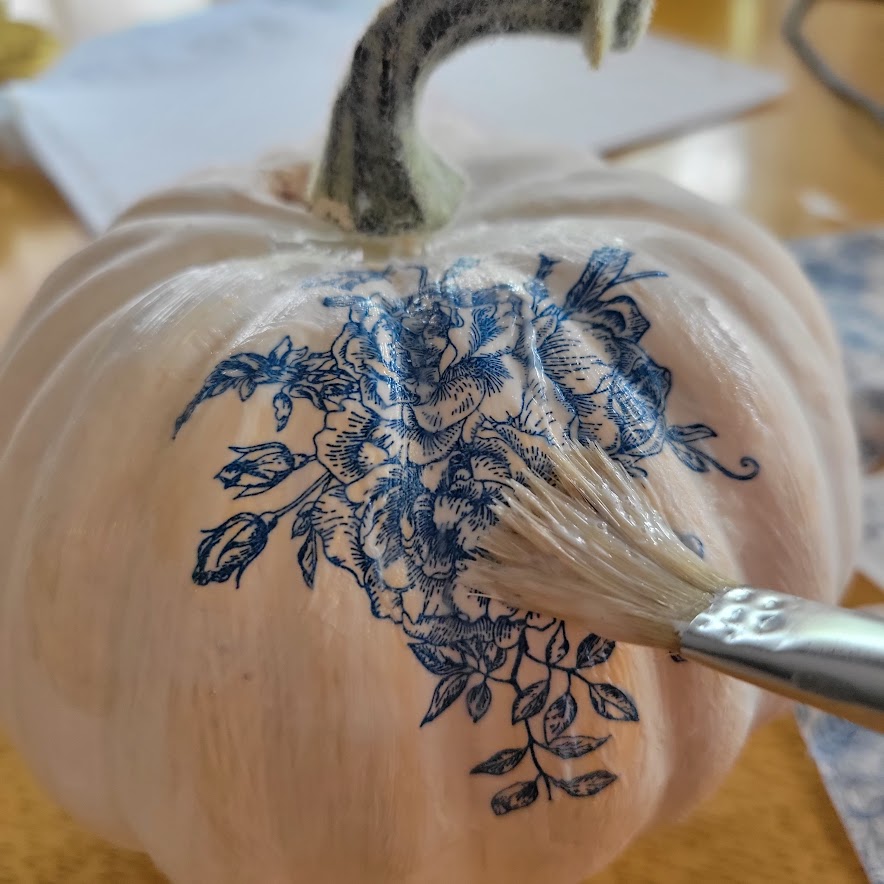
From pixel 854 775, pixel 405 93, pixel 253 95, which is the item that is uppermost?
pixel 253 95

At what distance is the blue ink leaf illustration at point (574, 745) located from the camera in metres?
0.41

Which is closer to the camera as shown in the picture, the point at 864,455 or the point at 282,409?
the point at 282,409

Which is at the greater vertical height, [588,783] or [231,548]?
[231,548]

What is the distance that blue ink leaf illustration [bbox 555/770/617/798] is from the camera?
16.3 inches

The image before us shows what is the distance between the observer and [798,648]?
33cm

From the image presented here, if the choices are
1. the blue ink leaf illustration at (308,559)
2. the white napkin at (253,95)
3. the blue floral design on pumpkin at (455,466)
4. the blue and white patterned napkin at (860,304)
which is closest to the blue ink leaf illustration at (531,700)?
the blue floral design on pumpkin at (455,466)

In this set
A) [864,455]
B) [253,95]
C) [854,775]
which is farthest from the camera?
[253,95]

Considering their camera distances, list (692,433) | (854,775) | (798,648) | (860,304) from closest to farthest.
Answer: (798,648) < (692,433) < (854,775) < (860,304)

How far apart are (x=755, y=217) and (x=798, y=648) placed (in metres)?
0.93

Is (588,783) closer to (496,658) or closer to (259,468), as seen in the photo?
(496,658)

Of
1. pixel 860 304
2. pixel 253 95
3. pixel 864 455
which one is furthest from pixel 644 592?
pixel 253 95

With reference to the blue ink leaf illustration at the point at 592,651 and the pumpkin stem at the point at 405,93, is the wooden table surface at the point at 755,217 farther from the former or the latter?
the pumpkin stem at the point at 405,93

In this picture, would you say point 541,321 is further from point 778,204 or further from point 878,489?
point 778,204

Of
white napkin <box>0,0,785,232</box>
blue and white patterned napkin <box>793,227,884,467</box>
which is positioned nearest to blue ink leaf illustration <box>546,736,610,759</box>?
blue and white patterned napkin <box>793,227,884,467</box>
